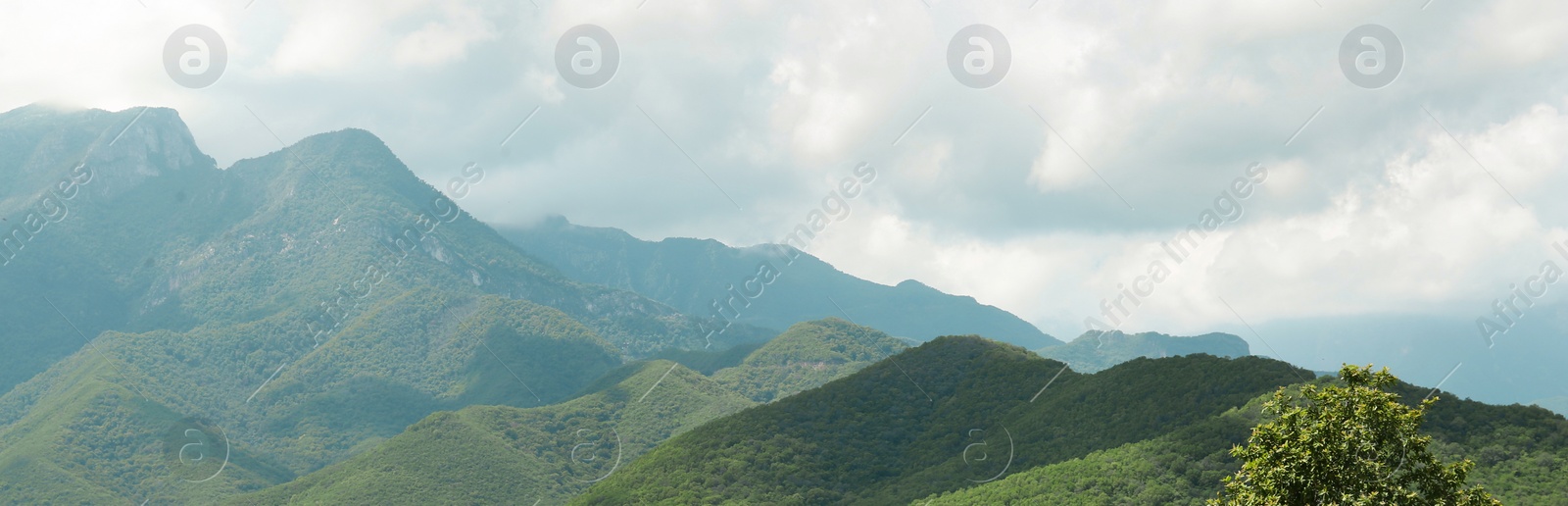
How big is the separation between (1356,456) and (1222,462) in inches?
2745

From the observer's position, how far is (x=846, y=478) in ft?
429

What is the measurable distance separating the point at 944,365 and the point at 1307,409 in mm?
127135

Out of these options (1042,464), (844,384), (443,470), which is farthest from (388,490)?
(1042,464)

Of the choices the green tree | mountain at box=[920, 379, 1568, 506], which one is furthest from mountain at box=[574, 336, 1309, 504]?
the green tree

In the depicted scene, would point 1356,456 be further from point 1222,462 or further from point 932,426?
point 932,426

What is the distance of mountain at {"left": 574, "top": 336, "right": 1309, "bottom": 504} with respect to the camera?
10969cm

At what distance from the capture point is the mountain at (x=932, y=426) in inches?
4318

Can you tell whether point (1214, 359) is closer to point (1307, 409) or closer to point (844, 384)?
point (844, 384)

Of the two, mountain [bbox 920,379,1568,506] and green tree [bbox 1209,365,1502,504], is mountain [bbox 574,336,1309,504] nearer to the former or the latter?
mountain [bbox 920,379,1568,506]

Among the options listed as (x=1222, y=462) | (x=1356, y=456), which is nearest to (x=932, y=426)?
(x=1222, y=462)

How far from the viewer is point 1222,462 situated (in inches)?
3652

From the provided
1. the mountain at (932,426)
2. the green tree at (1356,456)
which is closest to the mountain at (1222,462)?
the mountain at (932,426)

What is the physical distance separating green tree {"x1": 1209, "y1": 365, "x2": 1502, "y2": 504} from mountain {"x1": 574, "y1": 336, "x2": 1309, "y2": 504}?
78.1 meters

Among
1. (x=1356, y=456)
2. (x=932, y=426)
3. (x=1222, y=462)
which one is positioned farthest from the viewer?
(x=932, y=426)
